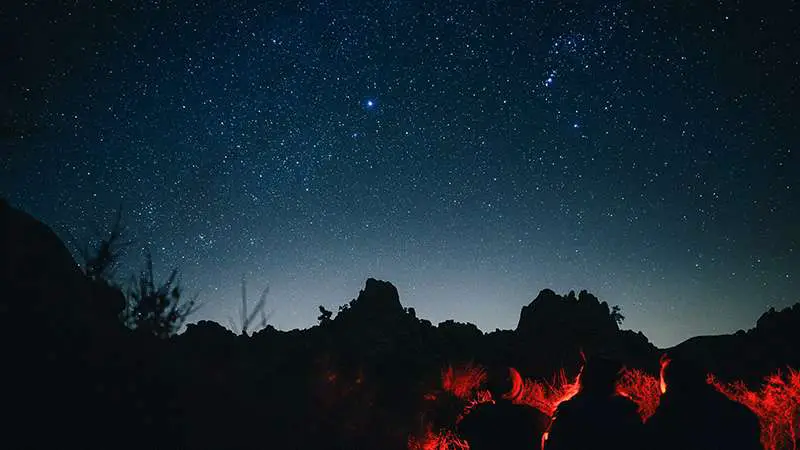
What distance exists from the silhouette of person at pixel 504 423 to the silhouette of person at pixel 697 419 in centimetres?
108

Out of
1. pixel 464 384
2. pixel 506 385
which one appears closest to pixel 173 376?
pixel 506 385

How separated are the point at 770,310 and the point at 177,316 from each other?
50.0 meters

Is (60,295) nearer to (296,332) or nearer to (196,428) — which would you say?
(196,428)

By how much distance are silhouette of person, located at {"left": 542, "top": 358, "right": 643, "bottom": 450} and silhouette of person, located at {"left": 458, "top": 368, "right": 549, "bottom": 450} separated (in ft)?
2.10

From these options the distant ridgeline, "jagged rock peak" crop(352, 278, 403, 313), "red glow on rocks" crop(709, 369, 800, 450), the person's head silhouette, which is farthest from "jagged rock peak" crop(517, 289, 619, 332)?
the person's head silhouette

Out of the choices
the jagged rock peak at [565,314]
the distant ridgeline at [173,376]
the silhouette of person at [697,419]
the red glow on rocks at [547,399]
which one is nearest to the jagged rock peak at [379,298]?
the jagged rock peak at [565,314]

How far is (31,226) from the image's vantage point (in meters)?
9.04

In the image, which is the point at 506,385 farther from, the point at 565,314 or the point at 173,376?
the point at 565,314

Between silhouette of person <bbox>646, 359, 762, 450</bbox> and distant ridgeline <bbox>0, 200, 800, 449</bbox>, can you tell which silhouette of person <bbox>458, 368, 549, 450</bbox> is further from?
distant ridgeline <bbox>0, 200, 800, 449</bbox>

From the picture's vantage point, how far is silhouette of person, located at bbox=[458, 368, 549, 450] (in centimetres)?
427

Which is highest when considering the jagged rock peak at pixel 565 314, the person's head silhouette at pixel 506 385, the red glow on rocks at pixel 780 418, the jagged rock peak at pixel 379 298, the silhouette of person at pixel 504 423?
the jagged rock peak at pixel 379 298

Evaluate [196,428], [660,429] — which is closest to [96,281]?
[196,428]

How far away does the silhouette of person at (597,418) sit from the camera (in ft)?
11.4

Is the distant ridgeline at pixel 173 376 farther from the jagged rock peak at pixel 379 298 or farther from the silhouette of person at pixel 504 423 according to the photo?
the jagged rock peak at pixel 379 298
